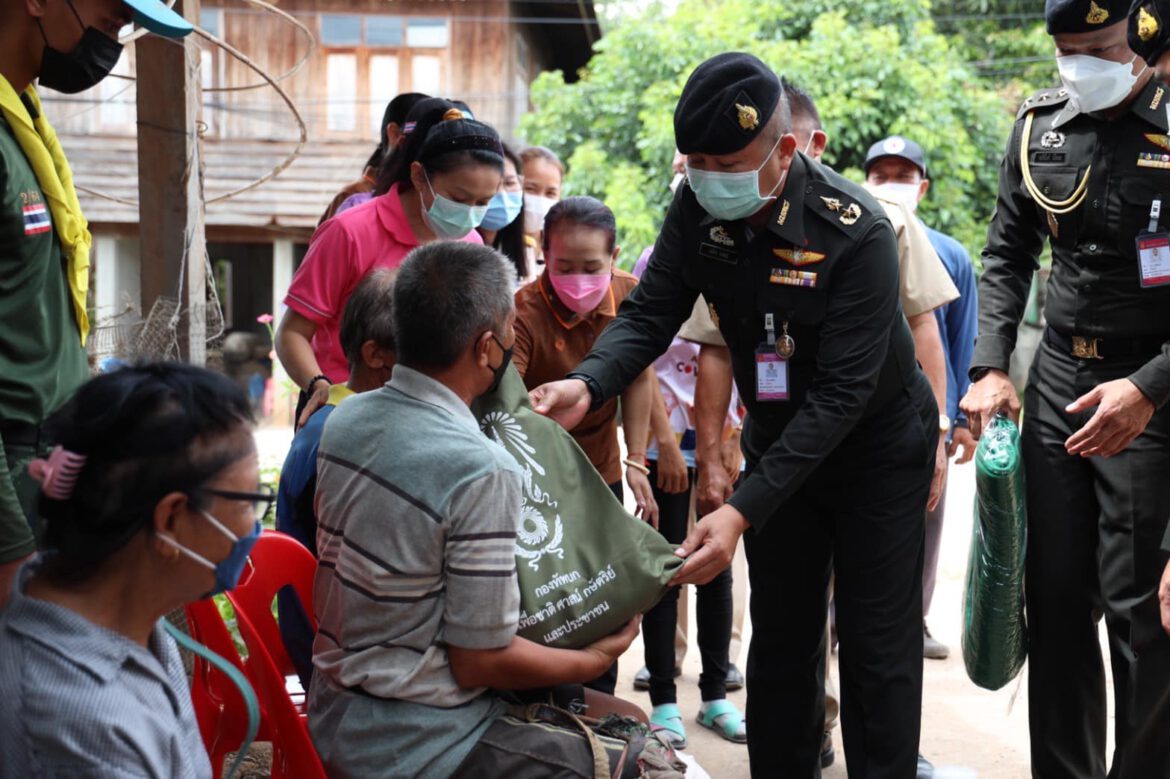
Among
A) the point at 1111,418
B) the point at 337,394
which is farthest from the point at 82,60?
the point at 1111,418

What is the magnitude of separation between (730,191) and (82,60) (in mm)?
1522

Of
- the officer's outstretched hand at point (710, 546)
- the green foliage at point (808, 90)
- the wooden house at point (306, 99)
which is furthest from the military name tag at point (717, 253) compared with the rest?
the wooden house at point (306, 99)

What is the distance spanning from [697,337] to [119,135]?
17063 millimetres

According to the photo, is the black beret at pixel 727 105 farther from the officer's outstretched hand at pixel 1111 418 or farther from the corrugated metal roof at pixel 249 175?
the corrugated metal roof at pixel 249 175

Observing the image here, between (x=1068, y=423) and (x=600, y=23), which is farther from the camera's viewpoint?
(x=600, y=23)

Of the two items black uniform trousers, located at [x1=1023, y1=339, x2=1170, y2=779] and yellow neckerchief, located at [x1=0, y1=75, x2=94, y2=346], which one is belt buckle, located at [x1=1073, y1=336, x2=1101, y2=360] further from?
yellow neckerchief, located at [x1=0, y1=75, x2=94, y2=346]

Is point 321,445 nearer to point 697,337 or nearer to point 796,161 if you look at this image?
point 796,161

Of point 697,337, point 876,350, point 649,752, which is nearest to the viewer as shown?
point 649,752

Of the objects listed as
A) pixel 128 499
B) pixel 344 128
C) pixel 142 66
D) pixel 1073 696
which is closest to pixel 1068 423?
pixel 1073 696

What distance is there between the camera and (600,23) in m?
20.8

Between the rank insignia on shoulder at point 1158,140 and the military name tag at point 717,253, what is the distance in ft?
4.00

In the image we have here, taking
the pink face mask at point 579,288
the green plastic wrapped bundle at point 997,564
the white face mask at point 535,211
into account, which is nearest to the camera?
the green plastic wrapped bundle at point 997,564

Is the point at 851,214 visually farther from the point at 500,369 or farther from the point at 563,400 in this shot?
the point at 500,369

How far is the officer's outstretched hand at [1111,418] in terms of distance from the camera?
3.25m
